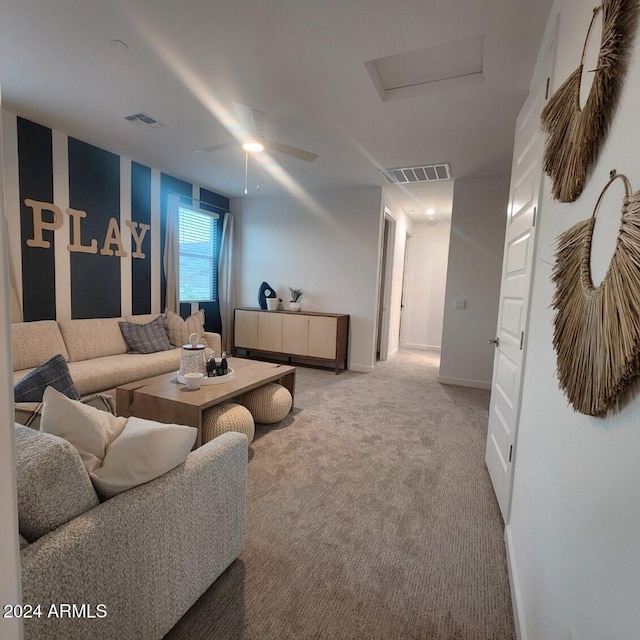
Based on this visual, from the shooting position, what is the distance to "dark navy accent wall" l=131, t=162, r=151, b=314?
423 cm

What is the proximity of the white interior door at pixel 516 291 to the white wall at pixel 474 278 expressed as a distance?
2090 millimetres

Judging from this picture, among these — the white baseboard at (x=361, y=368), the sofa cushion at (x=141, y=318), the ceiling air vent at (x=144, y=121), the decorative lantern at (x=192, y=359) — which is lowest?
the white baseboard at (x=361, y=368)

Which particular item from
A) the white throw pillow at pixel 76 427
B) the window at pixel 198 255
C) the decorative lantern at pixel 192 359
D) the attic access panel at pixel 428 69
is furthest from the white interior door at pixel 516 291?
the window at pixel 198 255

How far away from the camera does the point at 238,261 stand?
5863 mm

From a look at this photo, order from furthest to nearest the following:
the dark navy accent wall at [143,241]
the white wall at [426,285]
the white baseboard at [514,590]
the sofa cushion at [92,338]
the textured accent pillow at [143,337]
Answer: the white wall at [426,285] < the dark navy accent wall at [143,241] < the textured accent pillow at [143,337] < the sofa cushion at [92,338] < the white baseboard at [514,590]

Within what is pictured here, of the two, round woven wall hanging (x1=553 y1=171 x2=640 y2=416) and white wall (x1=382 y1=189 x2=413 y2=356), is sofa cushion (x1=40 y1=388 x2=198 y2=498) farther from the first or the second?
white wall (x1=382 y1=189 x2=413 y2=356)

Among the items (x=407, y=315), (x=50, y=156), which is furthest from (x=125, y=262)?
(x=407, y=315)

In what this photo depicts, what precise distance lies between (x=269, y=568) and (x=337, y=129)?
3.14 m

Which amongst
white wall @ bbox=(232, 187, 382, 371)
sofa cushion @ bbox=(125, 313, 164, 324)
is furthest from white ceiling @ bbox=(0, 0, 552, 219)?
sofa cushion @ bbox=(125, 313, 164, 324)

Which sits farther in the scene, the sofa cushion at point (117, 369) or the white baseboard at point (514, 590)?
the sofa cushion at point (117, 369)

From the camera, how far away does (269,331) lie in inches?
206

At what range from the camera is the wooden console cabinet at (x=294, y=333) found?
191 inches

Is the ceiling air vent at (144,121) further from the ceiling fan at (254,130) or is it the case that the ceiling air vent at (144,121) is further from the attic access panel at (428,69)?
the attic access panel at (428,69)

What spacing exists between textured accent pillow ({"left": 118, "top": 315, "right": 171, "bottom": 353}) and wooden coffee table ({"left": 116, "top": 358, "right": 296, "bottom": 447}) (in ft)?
3.87
